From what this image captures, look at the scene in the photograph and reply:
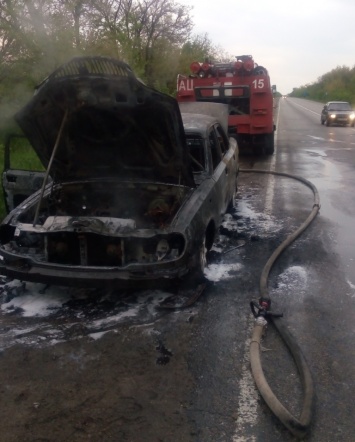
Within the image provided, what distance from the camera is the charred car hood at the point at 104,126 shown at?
180 inches

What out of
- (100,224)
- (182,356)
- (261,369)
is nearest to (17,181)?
(100,224)

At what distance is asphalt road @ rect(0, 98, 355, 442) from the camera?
310 centimetres

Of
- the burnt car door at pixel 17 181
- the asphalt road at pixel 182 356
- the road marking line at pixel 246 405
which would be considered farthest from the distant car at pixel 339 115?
the road marking line at pixel 246 405

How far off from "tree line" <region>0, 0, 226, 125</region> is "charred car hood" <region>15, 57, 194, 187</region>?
4.87 m

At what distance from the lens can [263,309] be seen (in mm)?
4367

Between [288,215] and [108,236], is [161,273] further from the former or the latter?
[288,215]

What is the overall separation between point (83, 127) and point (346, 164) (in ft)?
31.3

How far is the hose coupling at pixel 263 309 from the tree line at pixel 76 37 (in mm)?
Result: 7097

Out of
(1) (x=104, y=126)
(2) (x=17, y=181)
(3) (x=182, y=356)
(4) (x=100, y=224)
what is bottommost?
(3) (x=182, y=356)

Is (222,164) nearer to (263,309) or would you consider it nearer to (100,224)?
(100,224)

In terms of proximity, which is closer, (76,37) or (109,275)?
(109,275)

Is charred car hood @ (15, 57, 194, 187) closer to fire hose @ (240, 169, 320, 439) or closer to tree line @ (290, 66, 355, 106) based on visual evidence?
fire hose @ (240, 169, 320, 439)

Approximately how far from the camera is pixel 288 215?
7941 mm

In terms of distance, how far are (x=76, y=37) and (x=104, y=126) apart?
31.7ft
